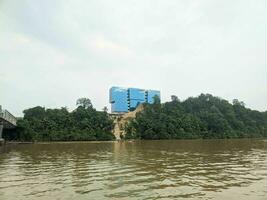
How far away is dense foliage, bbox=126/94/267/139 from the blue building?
10180 millimetres

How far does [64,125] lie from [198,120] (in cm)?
4148

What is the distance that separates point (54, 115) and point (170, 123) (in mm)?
32077

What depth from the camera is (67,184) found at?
15.1m

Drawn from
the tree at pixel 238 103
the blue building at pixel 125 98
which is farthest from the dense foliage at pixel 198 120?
the blue building at pixel 125 98

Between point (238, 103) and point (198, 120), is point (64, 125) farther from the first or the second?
point (238, 103)

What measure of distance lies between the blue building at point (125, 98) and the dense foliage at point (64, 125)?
1673 centimetres

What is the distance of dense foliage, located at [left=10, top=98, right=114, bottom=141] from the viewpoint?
82.4 meters

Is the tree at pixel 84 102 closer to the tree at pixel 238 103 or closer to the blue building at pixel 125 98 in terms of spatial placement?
the blue building at pixel 125 98

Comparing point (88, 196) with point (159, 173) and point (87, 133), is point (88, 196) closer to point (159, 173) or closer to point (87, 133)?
point (159, 173)

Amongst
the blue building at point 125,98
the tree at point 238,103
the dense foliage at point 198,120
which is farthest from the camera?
the tree at point 238,103

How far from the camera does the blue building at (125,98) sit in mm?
112875

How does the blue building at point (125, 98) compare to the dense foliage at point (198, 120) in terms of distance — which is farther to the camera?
the blue building at point (125, 98)

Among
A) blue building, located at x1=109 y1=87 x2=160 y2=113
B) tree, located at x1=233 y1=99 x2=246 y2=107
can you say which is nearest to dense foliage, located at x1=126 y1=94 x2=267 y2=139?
tree, located at x1=233 y1=99 x2=246 y2=107

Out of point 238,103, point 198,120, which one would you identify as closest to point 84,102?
→ point 198,120
